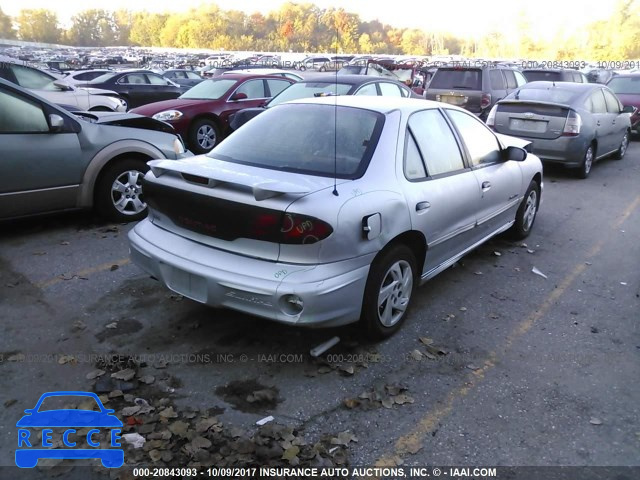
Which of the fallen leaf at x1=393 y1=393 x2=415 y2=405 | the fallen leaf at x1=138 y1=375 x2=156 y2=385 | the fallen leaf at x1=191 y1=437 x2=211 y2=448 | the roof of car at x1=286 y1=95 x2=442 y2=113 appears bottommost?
the fallen leaf at x1=393 y1=393 x2=415 y2=405

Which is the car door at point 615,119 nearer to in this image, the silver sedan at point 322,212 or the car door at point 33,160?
the silver sedan at point 322,212

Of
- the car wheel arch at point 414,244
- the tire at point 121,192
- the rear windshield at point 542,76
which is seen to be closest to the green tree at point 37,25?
the rear windshield at point 542,76

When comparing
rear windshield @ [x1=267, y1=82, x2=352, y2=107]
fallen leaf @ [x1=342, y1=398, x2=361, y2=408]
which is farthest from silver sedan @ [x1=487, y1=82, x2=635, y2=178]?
fallen leaf @ [x1=342, y1=398, x2=361, y2=408]

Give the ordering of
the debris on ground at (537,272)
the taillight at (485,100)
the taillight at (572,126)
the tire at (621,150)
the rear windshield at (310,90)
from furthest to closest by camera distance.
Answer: the taillight at (485,100), the tire at (621,150), the rear windshield at (310,90), the taillight at (572,126), the debris on ground at (537,272)

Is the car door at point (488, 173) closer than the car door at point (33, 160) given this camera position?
Yes

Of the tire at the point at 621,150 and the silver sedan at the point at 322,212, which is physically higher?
the silver sedan at the point at 322,212

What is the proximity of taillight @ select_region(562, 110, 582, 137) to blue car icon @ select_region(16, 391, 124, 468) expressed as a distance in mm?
8445

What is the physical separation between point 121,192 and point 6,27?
24650 mm

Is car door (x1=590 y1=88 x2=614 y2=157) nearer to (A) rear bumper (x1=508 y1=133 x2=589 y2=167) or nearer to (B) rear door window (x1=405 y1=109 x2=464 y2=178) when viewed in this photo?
(A) rear bumper (x1=508 y1=133 x2=589 y2=167)

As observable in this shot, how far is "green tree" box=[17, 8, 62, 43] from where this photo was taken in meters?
28.3

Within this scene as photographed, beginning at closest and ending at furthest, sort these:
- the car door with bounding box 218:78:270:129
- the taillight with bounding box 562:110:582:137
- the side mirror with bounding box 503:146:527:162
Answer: the side mirror with bounding box 503:146:527:162 → the taillight with bounding box 562:110:582:137 → the car door with bounding box 218:78:270:129

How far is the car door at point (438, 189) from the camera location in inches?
→ 153

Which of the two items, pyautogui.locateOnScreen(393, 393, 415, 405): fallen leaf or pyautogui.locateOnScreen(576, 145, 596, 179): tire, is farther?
pyautogui.locateOnScreen(576, 145, 596, 179): tire

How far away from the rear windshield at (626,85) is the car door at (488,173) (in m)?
12.4
